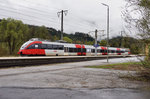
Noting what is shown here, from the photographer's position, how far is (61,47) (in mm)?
37188

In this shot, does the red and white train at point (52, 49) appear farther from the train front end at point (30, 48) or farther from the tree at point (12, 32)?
the tree at point (12, 32)

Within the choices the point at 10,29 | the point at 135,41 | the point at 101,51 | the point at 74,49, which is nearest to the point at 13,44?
the point at 10,29

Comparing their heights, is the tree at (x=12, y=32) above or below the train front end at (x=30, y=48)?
above

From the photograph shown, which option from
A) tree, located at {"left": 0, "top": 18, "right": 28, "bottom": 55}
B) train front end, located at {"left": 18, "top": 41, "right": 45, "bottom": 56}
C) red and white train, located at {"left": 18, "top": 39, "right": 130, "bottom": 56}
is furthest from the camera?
tree, located at {"left": 0, "top": 18, "right": 28, "bottom": 55}

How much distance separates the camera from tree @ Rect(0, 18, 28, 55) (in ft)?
166

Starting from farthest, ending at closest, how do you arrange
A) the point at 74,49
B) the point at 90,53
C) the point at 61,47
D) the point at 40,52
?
the point at 90,53
the point at 74,49
the point at 61,47
the point at 40,52

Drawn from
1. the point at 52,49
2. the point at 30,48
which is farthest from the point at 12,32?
the point at 30,48

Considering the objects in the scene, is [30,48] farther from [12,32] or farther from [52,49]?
[12,32]

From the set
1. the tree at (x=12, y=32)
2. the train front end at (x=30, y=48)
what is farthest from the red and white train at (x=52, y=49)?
the tree at (x=12, y=32)

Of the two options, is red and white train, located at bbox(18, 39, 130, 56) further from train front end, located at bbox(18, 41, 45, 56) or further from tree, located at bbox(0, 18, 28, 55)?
tree, located at bbox(0, 18, 28, 55)

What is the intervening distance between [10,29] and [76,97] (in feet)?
169

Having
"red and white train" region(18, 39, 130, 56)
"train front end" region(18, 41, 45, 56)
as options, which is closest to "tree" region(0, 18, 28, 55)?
"red and white train" region(18, 39, 130, 56)

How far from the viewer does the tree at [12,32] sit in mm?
50625

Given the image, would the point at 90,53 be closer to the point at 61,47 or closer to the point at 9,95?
the point at 61,47
